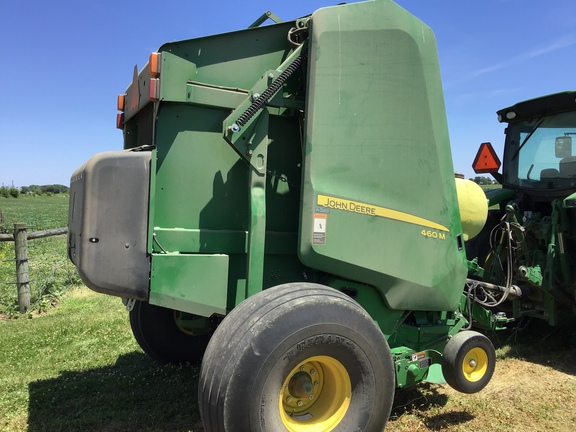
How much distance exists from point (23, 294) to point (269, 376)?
540 cm

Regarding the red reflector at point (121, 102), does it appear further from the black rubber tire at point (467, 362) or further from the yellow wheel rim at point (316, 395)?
the black rubber tire at point (467, 362)

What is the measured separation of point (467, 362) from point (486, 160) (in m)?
2.99

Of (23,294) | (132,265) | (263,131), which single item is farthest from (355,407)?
(23,294)

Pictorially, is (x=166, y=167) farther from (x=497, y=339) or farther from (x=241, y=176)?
(x=497, y=339)

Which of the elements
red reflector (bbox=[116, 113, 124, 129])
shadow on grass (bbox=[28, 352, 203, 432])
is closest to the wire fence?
shadow on grass (bbox=[28, 352, 203, 432])

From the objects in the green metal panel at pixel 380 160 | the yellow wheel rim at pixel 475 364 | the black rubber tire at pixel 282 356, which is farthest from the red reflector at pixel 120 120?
the yellow wheel rim at pixel 475 364

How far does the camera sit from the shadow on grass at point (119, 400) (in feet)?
10.2

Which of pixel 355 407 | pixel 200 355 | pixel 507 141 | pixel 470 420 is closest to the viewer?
pixel 355 407

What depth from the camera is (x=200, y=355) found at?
14.0ft

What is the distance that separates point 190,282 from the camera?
8.59 feet

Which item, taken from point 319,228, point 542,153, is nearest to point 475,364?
point 319,228

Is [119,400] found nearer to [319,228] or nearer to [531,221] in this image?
[319,228]

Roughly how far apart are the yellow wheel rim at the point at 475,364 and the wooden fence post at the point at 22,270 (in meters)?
5.71

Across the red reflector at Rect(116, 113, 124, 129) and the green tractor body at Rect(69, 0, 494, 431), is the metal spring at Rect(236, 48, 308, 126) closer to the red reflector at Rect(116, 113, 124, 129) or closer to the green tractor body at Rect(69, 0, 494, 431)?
the green tractor body at Rect(69, 0, 494, 431)
